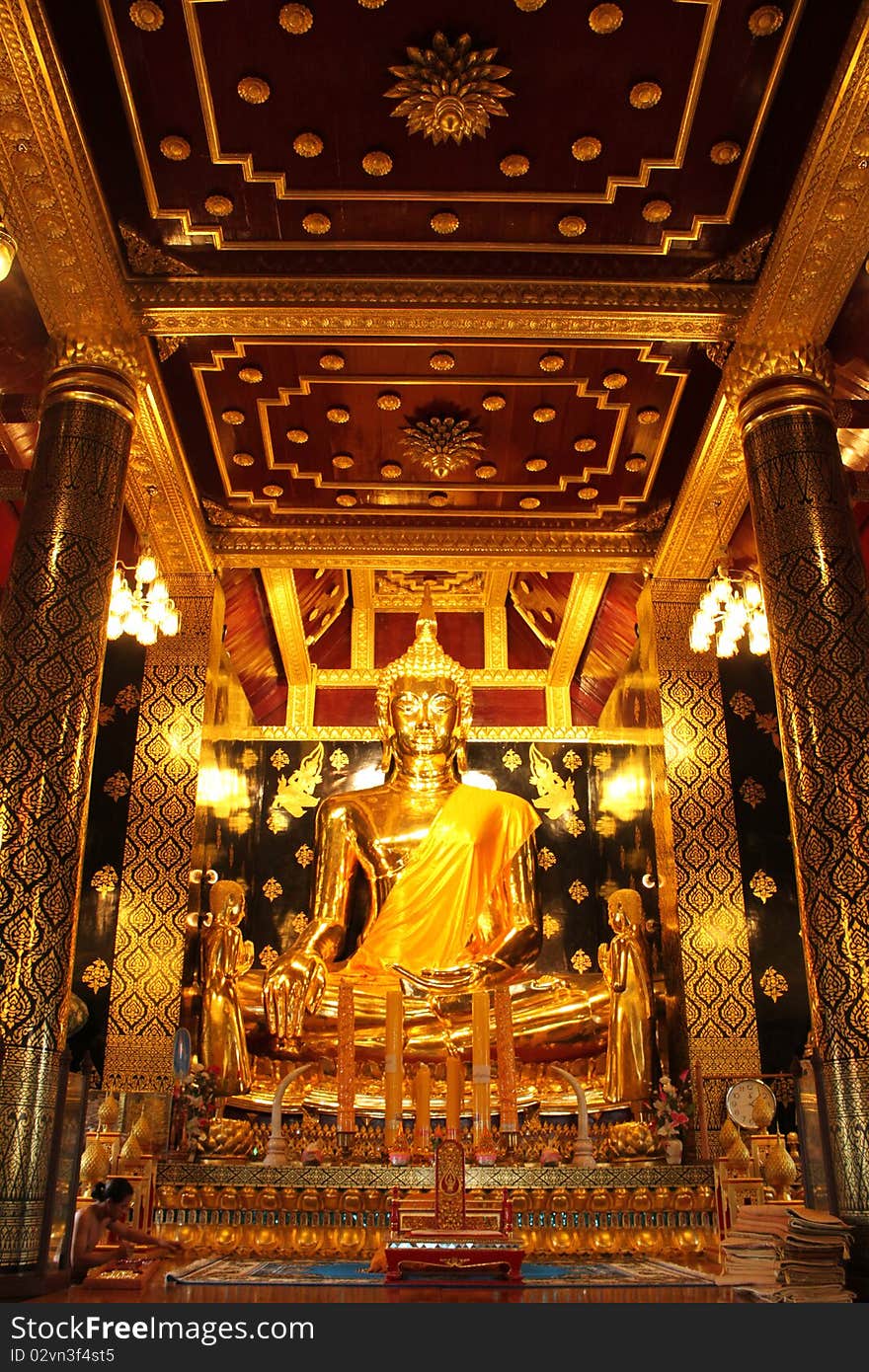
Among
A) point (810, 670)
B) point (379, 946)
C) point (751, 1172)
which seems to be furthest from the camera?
Result: point (379, 946)

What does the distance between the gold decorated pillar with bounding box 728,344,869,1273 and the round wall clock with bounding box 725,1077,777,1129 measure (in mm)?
1897

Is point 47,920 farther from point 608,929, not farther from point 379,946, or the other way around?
point 608,929

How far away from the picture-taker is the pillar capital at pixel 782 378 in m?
5.31

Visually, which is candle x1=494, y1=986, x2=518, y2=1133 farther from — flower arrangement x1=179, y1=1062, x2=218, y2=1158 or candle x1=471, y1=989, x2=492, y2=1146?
flower arrangement x1=179, y1=1062, x2=218, y2=1158

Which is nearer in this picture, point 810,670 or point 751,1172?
point 810,670

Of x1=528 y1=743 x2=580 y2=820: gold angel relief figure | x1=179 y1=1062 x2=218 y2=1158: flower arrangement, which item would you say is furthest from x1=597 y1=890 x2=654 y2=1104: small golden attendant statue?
x1=179 y1=1062 x2=218 y2=1158: flower arrangement

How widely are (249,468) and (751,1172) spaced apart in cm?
496

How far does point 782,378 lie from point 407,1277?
14.0ft

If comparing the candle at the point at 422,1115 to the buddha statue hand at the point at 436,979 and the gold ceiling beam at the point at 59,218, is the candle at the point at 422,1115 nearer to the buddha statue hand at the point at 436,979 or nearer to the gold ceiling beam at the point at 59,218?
the buddha statue hand at the point at 436,979

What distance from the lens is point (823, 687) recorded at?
15.5 ft

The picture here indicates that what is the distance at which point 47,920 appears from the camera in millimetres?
4312

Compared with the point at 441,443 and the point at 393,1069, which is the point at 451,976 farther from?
the point at 441,443

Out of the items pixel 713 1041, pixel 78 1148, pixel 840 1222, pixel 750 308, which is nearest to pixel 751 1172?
pixel 713 1041

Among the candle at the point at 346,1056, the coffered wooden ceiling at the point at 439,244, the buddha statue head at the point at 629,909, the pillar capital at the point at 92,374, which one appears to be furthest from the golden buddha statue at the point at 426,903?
the pillar capital at the point at 92,374
